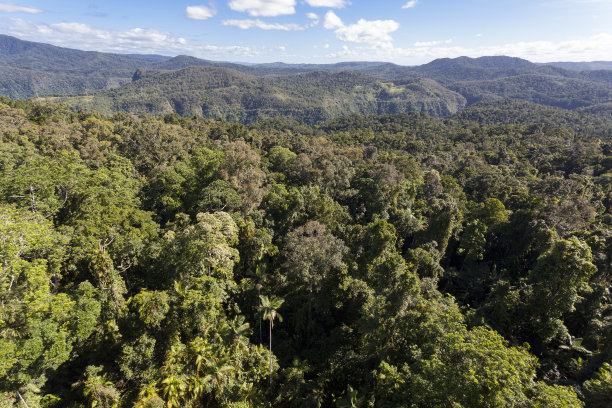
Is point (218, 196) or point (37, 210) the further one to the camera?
point (218, 196)

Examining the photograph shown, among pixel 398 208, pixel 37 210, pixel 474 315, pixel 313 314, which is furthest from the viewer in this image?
pixel 398 208

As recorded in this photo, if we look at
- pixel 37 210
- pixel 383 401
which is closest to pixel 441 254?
pixel 383 401

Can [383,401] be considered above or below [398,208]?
below

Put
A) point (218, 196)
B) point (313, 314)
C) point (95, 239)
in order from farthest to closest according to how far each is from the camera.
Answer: point (218, 196)
point (313, 314)
point (95, 239)

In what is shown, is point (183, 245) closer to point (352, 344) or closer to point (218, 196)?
point (218, 196)

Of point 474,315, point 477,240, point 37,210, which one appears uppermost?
point 37,210

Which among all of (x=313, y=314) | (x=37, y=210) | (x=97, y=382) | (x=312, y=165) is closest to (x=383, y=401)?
(x=313, y=314)
